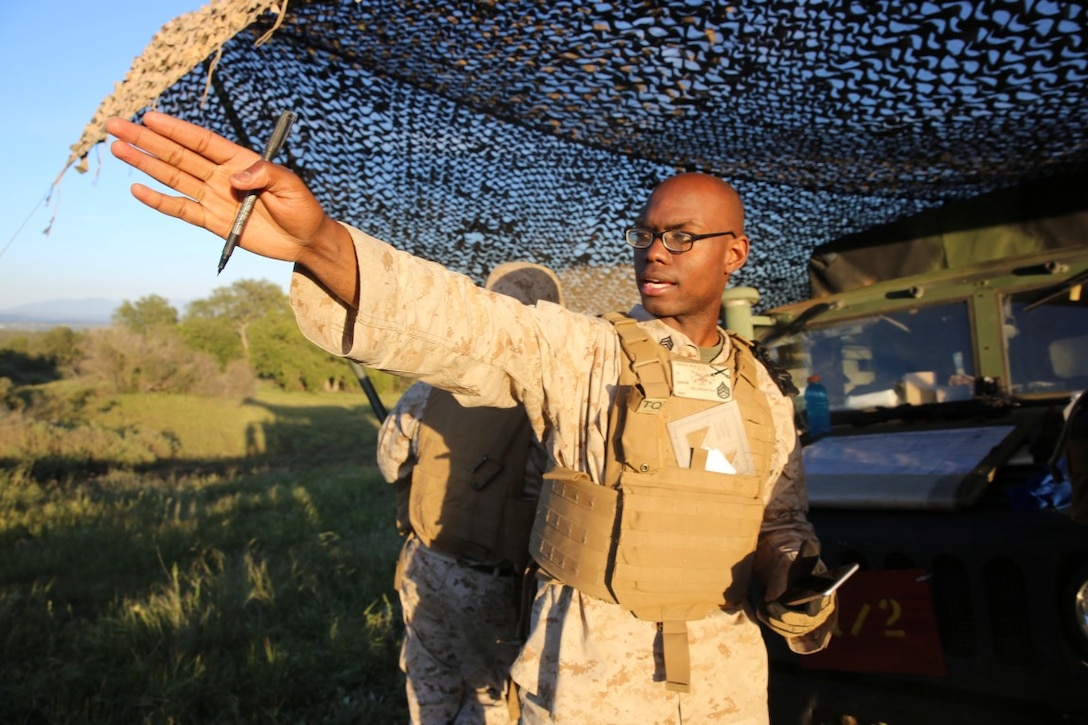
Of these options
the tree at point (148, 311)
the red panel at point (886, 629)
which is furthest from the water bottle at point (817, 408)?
the tree at point (148, 311)

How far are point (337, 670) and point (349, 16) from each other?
2.90 meters

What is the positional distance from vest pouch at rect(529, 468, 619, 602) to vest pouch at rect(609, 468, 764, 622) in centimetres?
3

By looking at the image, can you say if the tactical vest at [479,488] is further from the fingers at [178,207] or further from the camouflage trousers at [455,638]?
the fingers at [178,207]

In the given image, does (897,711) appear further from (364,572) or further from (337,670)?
(364,572)

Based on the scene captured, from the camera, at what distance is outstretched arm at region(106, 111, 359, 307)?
3.78 feet

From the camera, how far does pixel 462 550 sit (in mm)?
2449

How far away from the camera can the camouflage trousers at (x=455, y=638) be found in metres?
2.50

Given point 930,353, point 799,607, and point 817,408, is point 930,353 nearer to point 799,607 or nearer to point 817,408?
point 817,408

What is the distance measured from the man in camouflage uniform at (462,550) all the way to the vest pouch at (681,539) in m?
0.83

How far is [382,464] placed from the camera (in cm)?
279

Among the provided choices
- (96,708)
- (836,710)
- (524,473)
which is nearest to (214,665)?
(96,708)

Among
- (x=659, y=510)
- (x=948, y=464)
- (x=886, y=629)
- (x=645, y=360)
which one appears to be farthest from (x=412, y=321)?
(x=948, y=464)

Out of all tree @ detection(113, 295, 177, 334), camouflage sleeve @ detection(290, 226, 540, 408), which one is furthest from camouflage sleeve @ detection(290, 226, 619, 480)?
tree @ detection(113, 295, 177, 334)

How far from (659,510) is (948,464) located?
134 cm
